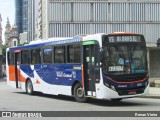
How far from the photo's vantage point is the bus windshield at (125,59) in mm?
17484

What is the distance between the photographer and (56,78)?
70.8 ft

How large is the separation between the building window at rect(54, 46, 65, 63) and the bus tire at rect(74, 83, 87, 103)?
5.93 feet

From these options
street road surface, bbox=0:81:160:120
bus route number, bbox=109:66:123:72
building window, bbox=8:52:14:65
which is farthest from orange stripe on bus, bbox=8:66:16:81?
bus route number, bbox=109:66:123:72

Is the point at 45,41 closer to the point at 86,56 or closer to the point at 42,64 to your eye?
the point at 42,64

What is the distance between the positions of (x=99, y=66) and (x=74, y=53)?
7.65 feet

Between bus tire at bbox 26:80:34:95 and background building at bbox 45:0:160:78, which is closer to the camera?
bus tire at bbox 26:80:34:95

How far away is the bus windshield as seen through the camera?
57.4 feet

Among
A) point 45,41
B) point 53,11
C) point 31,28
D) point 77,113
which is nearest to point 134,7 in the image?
point 53,11

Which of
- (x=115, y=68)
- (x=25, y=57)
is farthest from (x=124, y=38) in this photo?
(x=25, y=57)

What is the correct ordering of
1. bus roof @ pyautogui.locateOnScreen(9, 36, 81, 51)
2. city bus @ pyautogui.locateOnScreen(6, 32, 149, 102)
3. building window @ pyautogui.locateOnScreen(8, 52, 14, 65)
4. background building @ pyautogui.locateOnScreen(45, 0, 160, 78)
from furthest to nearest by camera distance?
background building @ pyautogui.locateOnScreen(45, 0, 160, 78), building window @ pyautogui.locateOnScreen(8, 52, 14, 65), bus roof @ pyautogui.locateOnScreen(9, 36, 81, 51), city bus @ pyautogui.locateOnScreen(6, 32, 149, 102)

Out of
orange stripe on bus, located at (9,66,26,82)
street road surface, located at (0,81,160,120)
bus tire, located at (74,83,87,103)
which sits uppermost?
orange stripe on bus, located at (9,66,26,82)

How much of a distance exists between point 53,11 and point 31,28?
339 feet

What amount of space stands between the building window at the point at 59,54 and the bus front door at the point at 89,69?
6.91 feet

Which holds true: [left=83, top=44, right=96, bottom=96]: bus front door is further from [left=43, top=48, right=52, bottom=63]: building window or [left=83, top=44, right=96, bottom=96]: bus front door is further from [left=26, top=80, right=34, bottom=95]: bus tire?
[left=26, top=80, right=34, bottom=95]: bus tire
